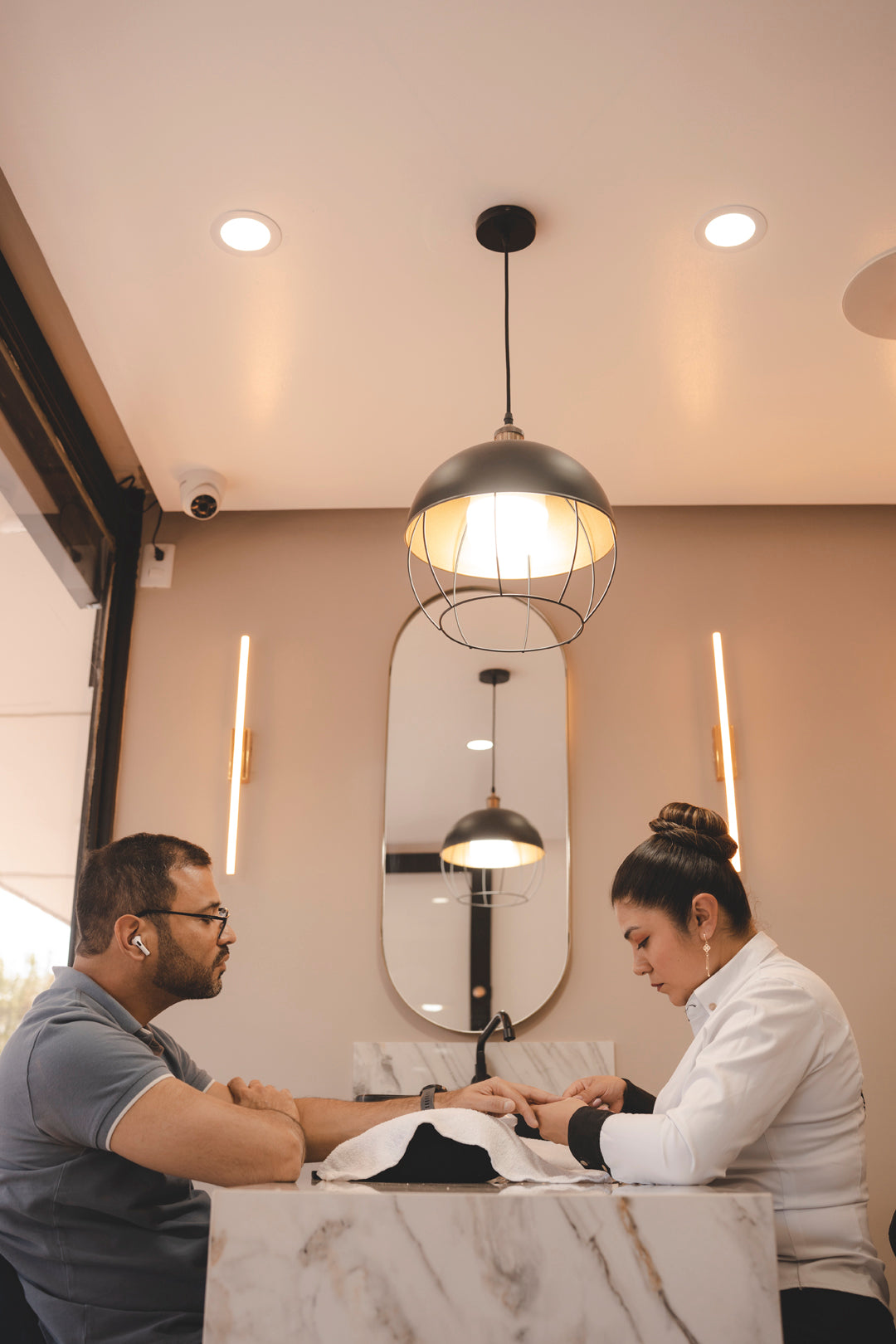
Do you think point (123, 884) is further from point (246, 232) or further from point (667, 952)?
point (246, 232)

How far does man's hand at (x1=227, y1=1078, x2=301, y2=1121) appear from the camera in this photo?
73.6 inches

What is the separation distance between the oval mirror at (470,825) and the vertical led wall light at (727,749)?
47 centimetres

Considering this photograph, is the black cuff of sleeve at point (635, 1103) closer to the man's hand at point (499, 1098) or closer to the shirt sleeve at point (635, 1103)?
the shirt sleeve at point (635, 1103)

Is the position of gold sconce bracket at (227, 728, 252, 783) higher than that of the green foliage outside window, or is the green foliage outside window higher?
gold sconce bracket at (227, 728, 252, 783)

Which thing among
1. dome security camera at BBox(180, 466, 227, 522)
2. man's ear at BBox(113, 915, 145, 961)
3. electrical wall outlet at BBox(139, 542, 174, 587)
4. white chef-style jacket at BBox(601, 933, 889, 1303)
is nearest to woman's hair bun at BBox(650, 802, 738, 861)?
white chef-style jacket at BBox(601, 933, 889, 1303)

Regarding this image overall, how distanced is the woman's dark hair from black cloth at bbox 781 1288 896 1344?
57 centimetres

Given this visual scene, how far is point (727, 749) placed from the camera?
3.21 m

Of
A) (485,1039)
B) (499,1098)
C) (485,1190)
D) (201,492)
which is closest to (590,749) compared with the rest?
(485,1039)

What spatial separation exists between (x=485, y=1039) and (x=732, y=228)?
201 cm

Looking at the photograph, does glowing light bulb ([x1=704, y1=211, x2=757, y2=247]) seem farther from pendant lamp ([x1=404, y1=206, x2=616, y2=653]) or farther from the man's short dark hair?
the man's short dark hair

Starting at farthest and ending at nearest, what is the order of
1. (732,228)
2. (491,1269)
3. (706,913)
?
(732,228) → (706,913) → (491,1269)

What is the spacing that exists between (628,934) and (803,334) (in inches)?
58.9

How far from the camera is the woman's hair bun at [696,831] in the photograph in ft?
6.21

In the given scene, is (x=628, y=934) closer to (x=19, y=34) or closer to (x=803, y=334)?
(x=803, y=334)
